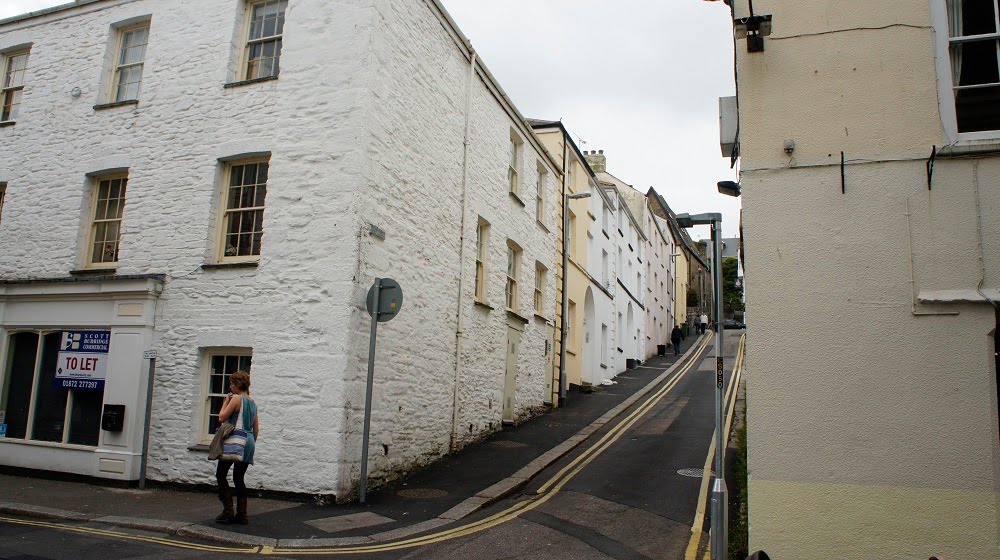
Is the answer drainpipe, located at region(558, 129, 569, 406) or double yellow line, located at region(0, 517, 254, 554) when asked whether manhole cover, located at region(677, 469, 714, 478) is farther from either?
drainpipe, located at region(558, 129, 569, 406)

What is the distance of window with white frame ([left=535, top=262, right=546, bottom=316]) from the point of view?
65.5 ft

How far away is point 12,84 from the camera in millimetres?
14688

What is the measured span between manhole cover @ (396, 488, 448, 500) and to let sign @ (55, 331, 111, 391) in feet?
17.5

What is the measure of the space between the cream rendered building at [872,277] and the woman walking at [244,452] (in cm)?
570

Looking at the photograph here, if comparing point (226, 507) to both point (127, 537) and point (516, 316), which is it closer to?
point (127, 537)

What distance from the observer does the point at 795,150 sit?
6.76 m

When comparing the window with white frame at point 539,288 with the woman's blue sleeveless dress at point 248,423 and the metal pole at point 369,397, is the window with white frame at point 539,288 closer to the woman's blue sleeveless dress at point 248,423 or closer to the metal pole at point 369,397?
the metal pole at point 369,397

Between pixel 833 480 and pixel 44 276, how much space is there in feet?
43.2

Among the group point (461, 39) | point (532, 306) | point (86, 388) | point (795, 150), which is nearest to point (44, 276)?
point (86, 388)

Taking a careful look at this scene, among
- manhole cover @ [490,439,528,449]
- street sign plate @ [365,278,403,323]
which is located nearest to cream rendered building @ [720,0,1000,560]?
street sign plate @ [365,278,403,323]

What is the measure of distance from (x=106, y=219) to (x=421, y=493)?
25.0 ft

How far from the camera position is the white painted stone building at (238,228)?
34.5 ft

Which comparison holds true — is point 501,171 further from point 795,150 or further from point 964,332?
point 964,332

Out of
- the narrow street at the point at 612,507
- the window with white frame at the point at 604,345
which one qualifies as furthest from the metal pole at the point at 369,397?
the window with white frame at the point at 604,345
